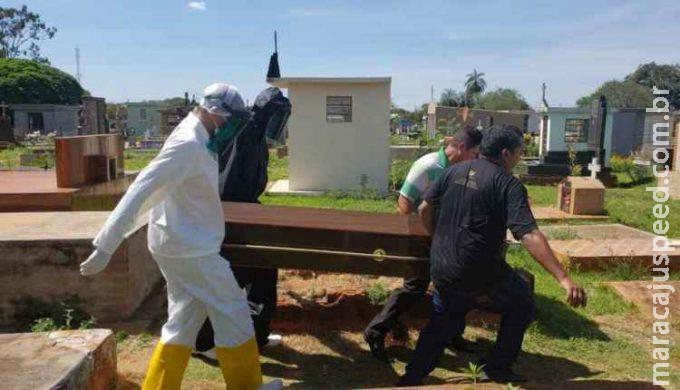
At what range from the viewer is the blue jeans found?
3.26 metres

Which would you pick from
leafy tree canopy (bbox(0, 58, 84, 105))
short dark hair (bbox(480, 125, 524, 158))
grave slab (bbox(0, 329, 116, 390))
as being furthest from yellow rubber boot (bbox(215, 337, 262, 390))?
leafy tree canopy (bbox(0, 58, 84, 105))

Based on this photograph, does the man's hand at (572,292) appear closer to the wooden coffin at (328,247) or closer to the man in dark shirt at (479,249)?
the man in dark shirt at (479,249)

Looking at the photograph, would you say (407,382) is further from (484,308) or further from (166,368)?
(166,368)

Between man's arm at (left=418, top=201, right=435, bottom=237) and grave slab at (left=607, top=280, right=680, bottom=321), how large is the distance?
8.44 ft

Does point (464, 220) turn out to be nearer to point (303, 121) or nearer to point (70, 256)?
point (70, 256)

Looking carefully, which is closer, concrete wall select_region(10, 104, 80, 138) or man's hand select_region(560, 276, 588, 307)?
man's hand select_region(560, 276, 588, 307)

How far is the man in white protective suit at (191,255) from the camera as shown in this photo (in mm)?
2736

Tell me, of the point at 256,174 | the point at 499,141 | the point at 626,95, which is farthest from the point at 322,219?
the point at 626,95

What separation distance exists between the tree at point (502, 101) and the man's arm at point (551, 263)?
6413cm

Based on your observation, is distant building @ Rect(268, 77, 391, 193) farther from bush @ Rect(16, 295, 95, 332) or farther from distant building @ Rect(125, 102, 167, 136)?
distant building @ Rect(125, 102, 167, 136)

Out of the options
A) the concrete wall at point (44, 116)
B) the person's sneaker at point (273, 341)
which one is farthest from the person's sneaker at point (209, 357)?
the concrete wall at point (44, 116)

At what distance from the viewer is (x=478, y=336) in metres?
4.41

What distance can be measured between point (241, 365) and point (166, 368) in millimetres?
355

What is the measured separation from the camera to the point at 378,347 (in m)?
3.95
